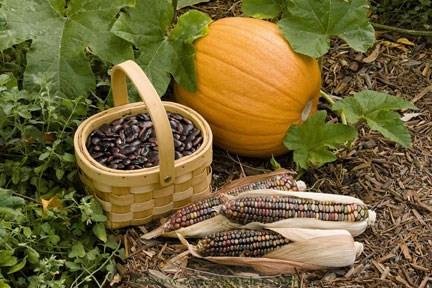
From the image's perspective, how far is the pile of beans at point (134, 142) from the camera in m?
2.66

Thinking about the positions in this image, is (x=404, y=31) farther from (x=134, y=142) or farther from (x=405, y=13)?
(x=134, y=142)

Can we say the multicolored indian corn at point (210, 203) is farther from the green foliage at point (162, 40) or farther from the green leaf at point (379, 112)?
the green foliage at point (162, 40)

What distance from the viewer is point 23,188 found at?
2.75 metres

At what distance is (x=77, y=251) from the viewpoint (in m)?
2.57

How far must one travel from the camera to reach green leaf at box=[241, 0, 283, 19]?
3.22 meters

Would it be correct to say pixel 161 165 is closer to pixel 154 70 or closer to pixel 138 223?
pixel 138 223

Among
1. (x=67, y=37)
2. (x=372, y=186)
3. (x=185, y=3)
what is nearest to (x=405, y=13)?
(x=185, y=3)

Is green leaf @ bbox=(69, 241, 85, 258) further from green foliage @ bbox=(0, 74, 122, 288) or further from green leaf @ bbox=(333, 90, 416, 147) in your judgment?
green leaf @ bbox=(333, 90, 416, 147)

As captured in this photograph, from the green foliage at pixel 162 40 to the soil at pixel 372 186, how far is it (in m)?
0.36

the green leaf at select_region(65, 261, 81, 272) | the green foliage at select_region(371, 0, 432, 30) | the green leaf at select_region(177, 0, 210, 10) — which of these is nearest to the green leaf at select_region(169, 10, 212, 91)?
the green leaf at select_region(177, 0, 210, 10)

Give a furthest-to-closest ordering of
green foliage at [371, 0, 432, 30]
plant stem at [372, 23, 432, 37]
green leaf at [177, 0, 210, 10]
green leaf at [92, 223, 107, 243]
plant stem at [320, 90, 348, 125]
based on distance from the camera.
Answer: green foliage at [371, 0, 432, 30] → plant stem at [372, 23, 432, 37] → green leaf at [177, 0, 210, 10] → plant stem at [320, 90, 348, 125] → green leaf at [92, 223, 107, 243]

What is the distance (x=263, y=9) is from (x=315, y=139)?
61cm

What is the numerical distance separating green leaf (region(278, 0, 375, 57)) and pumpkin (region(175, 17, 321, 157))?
0.20 ft

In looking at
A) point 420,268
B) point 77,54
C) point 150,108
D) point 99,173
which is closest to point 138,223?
point 99,173
